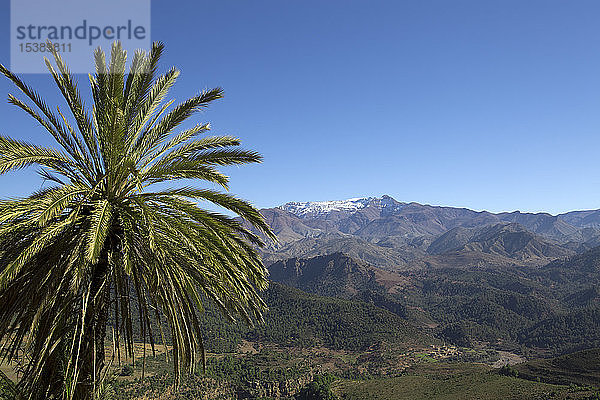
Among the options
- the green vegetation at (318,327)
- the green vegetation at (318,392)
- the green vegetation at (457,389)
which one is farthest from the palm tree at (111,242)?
the green vegetation at (318,327)

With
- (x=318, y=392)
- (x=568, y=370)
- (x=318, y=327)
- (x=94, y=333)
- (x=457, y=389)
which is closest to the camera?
(x=94, y=333)

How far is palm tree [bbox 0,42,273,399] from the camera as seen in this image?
6.34 m

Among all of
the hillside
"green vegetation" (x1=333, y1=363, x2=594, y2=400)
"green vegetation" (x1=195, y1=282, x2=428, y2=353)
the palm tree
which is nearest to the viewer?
the palm tree

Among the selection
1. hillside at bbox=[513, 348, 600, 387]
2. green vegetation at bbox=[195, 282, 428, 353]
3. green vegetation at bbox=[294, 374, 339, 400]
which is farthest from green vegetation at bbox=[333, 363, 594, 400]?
green vegetation at bbox=[195, 282, 428, 353]

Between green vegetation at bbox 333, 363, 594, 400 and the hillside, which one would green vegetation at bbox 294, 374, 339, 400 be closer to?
green vegetation at bbox 333, 363, 594, 400

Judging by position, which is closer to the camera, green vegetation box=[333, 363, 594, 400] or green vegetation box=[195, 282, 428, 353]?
green vegetation box=[333, 363, 594, 400]

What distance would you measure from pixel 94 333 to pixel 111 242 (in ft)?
5.09

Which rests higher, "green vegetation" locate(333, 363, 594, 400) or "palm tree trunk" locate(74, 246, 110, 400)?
"palm tree trunk" locate(74, 246, 110, 400)

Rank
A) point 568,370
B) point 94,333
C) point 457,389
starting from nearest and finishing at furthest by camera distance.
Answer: point 94,333 < point 457,389 < point 568,370

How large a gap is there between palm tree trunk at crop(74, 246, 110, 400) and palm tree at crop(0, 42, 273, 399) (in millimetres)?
20

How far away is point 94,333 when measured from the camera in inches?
264

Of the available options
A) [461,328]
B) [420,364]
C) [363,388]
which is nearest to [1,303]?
[363,388]

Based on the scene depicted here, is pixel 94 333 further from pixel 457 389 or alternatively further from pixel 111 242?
pixel 457 389

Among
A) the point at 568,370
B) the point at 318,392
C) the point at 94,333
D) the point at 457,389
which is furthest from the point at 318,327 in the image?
the point at 94,333
